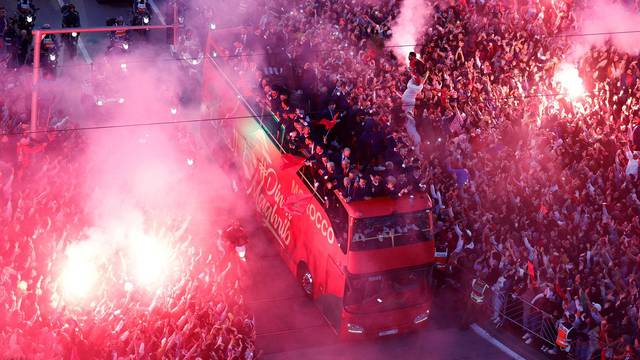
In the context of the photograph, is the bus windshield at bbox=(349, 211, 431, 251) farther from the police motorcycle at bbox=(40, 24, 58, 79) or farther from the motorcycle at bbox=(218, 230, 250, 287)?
the police motorcycle at bbox=(40, 24, 58, 79)

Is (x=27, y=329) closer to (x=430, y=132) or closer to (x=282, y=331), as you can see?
(x=282, y=331)

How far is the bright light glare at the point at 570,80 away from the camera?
1753cm

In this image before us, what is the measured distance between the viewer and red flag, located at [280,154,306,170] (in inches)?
529

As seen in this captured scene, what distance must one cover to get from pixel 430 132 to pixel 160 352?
8569 mm

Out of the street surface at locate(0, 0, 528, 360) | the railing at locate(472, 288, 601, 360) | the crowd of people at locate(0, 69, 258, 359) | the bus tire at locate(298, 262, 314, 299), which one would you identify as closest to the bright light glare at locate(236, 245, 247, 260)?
the crowd of people at locate(0, 69, 258, 359)

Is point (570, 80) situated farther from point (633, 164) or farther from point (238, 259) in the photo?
point (238, 259)

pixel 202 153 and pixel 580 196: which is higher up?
pixel 580 196

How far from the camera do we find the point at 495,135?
16328mm

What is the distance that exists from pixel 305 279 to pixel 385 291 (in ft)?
6.07

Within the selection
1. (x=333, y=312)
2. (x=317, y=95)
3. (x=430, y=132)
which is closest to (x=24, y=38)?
(x=317, y=95)

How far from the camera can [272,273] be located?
47.7 ft

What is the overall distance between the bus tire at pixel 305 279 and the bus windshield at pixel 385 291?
142cm

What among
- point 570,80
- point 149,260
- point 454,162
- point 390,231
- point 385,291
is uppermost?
point 570,80

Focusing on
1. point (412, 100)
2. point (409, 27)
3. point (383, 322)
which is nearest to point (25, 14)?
point (409, 27)
